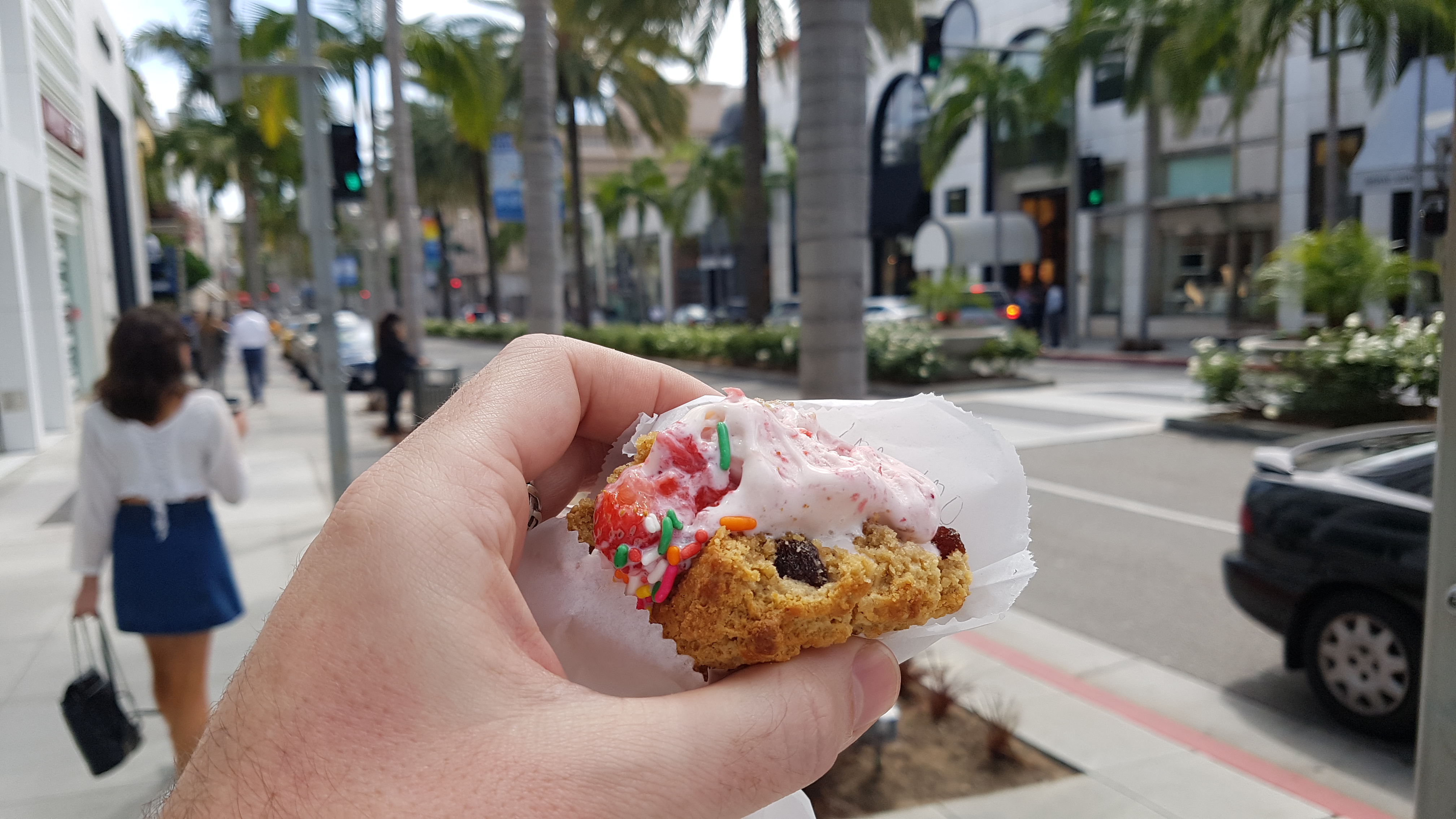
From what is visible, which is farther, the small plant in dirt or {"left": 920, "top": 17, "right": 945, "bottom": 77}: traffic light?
{"left": 920, "top": 17, "right": 945, "bottom": 77}: traffic light

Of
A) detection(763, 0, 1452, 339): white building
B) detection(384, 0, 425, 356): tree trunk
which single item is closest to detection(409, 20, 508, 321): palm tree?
detection(384, 0, 425, 356): tree trunk

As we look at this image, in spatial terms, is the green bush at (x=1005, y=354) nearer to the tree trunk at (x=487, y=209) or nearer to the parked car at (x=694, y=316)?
the tree trunk at (x=487, y=209)

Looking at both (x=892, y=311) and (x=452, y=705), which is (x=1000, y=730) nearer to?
(x=452, y=705)

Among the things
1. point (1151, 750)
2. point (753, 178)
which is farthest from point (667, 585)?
point (753, 178)

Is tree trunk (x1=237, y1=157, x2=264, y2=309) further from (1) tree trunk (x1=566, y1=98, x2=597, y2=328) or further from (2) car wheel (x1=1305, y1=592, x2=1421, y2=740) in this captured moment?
(2) car wheel (x1=1305, y1=592, x2=1421, y2=740)

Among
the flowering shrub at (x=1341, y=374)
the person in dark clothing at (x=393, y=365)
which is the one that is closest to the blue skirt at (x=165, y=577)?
the person in dark clothing at (x=393, y=365)
